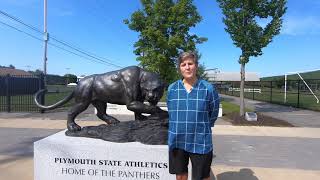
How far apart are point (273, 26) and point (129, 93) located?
1150 cm

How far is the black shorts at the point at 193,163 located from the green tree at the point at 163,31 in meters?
15.1

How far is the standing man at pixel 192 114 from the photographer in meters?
3.81

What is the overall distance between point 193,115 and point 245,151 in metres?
5.89

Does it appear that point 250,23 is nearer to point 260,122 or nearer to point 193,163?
point 260,122

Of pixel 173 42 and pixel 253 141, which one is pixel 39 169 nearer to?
pixel 253 141

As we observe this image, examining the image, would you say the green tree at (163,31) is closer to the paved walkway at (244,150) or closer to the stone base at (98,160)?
the paved walkway at (244,150)

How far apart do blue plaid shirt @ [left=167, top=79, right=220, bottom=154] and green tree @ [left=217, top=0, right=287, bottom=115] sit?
12.5 m

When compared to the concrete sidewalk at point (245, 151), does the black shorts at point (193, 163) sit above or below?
above

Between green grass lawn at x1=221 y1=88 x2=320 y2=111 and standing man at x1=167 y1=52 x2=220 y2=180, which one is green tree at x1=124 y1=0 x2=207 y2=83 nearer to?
green grass lawn at x1=221 y1=88 x2=320 y2=111

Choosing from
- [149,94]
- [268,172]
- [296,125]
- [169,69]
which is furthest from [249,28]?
[149,94]

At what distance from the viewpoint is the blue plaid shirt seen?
380 cm

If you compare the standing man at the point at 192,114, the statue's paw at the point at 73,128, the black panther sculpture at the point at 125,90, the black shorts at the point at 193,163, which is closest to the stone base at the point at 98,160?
the statue's paw at the point at 73,128

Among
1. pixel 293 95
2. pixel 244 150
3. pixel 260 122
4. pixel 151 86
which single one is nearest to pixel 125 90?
pixel 151 86

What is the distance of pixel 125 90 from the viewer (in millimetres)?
5949
